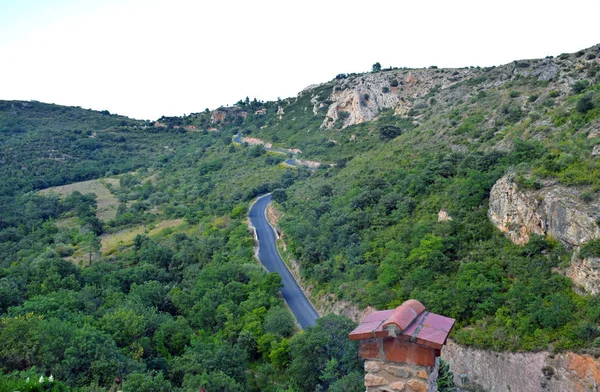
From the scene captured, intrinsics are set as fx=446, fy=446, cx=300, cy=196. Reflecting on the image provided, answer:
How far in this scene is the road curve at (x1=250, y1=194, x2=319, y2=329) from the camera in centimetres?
2564

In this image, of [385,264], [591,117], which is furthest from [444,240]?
[591,117]

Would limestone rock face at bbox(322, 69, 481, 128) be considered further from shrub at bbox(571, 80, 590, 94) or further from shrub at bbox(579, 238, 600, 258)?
shrub at bbox(579, 238, 600, 258)

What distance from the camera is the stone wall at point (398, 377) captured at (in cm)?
558

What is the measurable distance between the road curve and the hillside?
0.90 meters

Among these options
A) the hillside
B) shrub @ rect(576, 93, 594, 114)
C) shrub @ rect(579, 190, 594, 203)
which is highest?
shrub @ rect(576, 93, 594, 114)

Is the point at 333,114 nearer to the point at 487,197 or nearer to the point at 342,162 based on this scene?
the point at 342,162

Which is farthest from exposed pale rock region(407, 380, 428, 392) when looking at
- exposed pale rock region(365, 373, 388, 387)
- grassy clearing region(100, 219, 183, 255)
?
grassy clearing region(100, 219, 183, 255)

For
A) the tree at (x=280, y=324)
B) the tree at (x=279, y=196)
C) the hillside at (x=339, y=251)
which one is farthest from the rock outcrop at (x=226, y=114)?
the tree at (x=280, y=324)

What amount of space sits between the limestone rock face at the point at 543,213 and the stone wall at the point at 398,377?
14.4 meters

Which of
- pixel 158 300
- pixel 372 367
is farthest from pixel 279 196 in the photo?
pixel 372 367

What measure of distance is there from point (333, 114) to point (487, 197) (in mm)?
47129

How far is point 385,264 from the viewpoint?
2373 cm

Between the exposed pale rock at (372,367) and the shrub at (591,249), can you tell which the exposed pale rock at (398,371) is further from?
the shrub at (591,249)

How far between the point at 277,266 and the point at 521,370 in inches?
751
